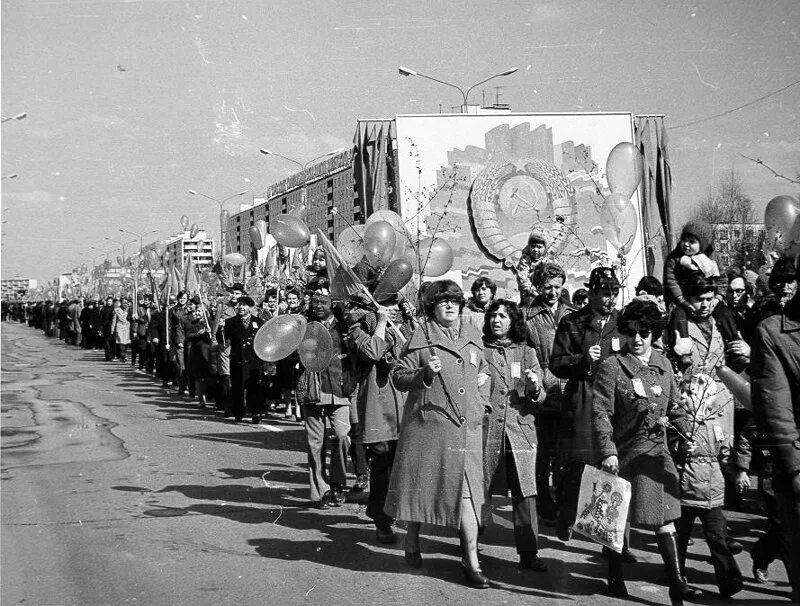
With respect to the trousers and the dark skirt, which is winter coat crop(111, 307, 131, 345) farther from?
the dark skirt

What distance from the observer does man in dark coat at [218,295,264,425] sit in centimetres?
1505

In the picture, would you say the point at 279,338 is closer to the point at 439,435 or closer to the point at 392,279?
the point at 392,279

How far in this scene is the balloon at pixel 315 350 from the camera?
7.93m

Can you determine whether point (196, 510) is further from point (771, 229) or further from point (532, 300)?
point (771, 229)

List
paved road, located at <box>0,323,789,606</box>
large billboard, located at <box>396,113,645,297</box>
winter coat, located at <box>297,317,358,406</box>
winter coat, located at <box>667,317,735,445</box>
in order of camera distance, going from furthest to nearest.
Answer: large billboard, located at <box>396,113,645,297</box>, winter coat, located at <box>297,317,358,406</box>, winter coat, located at <box>667,317,735,445</box>, paved road, located at <box>0,323,789,606</box>

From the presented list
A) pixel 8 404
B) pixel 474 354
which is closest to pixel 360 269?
pixel 474 354

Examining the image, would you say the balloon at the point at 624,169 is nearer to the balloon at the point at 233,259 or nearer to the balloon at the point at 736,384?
the balloon at the point at 736,384

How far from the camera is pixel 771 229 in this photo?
8.95m

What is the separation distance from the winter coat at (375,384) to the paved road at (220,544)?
2.64 ft

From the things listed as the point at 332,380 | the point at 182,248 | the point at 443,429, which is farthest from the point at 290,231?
the point at 182,248

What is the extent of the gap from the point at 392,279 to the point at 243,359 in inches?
318

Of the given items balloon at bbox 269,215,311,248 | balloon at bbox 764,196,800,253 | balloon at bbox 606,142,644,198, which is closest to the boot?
balloon at bbox 764,196,800,253

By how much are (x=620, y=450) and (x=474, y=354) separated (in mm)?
1066

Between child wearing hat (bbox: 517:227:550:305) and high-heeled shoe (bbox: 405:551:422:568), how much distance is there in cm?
244
